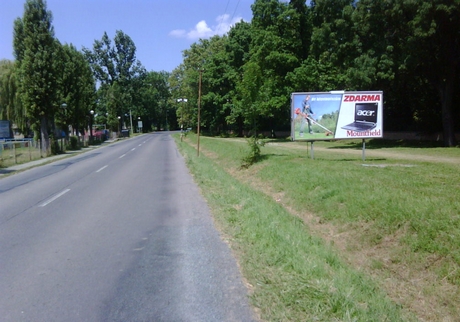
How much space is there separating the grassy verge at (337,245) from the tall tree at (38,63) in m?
26.5

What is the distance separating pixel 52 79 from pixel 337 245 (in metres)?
32.5

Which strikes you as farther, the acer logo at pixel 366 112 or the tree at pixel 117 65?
the tree at pixel 117 65

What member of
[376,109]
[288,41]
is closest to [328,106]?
[376,109]

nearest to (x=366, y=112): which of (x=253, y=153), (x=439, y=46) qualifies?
(x=253, y=153)

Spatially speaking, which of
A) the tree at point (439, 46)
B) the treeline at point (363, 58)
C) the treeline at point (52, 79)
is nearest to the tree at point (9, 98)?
the treeline at point (52, 79)

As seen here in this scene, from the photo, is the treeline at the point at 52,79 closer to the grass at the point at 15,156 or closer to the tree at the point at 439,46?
the grass at the point at 15,156

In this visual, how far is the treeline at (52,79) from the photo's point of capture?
34.2 m

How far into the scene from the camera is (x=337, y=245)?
314 inches

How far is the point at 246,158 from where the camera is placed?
19031mm

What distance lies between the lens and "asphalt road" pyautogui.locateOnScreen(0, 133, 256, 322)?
4828 millimetres

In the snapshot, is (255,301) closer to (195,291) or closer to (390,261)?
(195,291)

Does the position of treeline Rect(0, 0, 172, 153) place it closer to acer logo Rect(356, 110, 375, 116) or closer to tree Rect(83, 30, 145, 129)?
tree Rect(83, 30, 145, 129)

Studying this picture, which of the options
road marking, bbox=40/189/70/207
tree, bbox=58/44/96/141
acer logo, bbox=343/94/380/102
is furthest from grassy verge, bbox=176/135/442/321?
tree, bbox=58/44/96/141

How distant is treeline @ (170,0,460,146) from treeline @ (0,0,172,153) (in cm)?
1526
